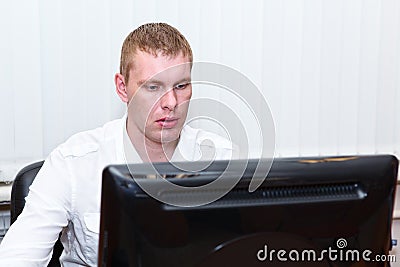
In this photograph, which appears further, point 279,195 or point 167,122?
point 167,122

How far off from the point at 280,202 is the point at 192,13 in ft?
4.53

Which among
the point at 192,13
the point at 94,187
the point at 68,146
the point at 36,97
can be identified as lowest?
the point at 94,187

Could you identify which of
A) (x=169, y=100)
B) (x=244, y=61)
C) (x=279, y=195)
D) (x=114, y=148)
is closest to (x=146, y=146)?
(x=114, y=148)

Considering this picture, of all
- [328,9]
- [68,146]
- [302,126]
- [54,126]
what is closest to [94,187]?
[68,146]

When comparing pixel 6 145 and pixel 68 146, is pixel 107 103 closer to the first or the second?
pixel 6 145

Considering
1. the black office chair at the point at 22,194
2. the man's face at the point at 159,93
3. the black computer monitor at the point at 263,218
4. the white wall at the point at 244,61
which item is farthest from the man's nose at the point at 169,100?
the black computer monitor at the point at 263,218

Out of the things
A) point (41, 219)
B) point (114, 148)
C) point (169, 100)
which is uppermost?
point (169, 100)

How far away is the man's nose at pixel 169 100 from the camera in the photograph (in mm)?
1429

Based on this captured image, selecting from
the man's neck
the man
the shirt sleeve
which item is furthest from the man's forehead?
the shirt sleeve

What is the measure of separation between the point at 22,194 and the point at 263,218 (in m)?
0.96

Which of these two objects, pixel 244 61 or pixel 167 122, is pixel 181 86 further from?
pixel 244 61

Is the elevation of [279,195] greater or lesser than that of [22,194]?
greater

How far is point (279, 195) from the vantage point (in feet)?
2.47

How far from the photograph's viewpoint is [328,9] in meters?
2.19
